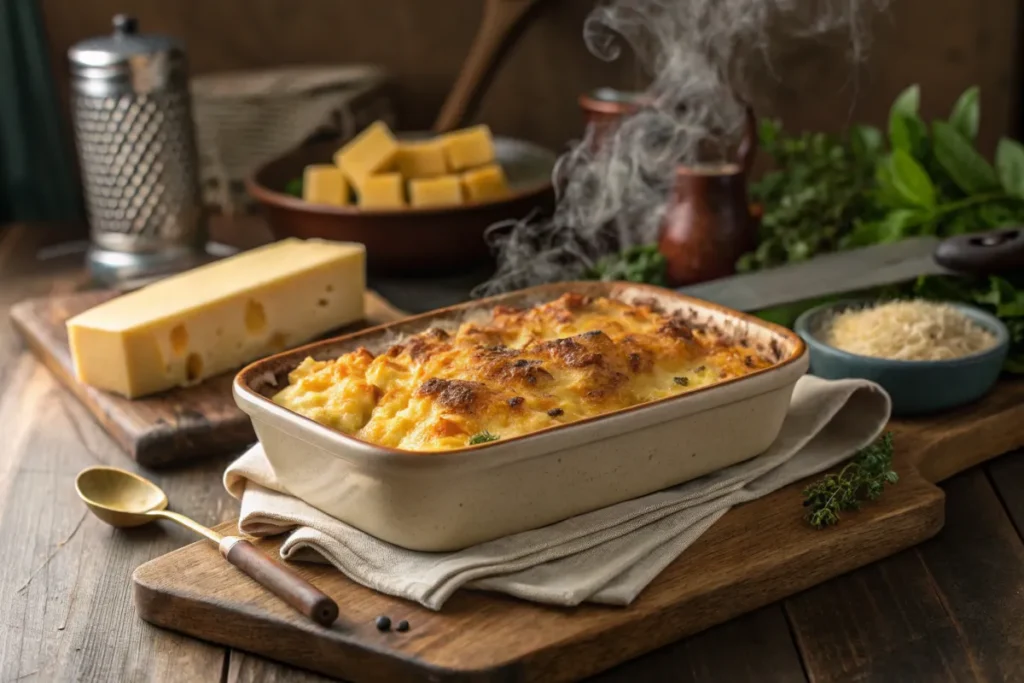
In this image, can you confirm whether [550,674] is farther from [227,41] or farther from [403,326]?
[227,41]

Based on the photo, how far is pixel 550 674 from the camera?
4.85 ft

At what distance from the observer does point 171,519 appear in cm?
185

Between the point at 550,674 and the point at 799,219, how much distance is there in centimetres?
158

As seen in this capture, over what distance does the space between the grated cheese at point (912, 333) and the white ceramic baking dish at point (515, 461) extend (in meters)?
0.31

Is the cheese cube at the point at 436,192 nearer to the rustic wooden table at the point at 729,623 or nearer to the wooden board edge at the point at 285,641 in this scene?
the rustic wooden table at the point at 729,623

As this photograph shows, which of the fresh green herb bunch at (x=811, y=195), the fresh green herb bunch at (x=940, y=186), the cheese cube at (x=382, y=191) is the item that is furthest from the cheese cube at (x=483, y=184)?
the fresh green herb bunch at (x=940, y=186)

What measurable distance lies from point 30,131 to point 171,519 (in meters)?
2.16

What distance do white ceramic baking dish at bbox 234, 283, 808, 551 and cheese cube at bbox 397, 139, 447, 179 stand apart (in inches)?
49.5

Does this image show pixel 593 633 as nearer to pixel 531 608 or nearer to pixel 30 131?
pixel 531 608

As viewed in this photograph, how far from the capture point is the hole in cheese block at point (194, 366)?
7.72 feet

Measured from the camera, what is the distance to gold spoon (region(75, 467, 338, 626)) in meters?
1.51

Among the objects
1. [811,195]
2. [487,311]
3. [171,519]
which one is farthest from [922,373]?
[171,519]

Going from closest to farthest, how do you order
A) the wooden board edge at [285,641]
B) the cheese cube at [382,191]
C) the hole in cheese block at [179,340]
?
the wooden board edge at [285,641] → the hole in cheese block at [179,340] → the cheese cube at [382,191]

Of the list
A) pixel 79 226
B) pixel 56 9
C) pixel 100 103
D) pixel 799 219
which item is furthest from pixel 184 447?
pixel 56 9
